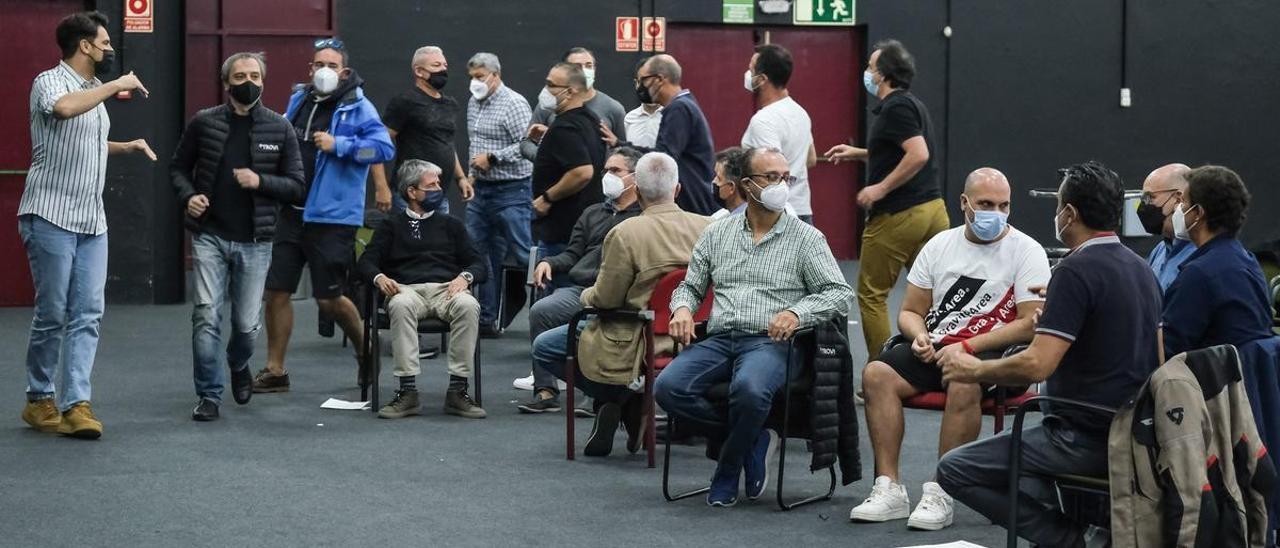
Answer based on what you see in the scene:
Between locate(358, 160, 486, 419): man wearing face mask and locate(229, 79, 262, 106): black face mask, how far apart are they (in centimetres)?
71

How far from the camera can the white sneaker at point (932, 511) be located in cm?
499

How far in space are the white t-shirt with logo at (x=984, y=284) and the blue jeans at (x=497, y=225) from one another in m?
3.73

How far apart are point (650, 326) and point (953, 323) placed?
103cm

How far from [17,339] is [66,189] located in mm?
3200

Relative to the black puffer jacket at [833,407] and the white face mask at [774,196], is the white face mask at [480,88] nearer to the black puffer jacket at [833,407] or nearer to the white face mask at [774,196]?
the white face mask at [774,196]

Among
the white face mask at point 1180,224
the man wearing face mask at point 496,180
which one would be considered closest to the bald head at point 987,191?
the white face mask at point 1180,224

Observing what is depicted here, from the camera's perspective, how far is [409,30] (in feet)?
38.3

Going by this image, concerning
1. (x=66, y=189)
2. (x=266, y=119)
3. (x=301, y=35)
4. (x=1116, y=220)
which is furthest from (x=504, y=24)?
(x=1116, y=220)

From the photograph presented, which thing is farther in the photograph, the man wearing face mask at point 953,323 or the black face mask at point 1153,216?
the black face mask at point 1153,216

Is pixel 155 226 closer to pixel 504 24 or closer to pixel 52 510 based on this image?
pixel 504 24

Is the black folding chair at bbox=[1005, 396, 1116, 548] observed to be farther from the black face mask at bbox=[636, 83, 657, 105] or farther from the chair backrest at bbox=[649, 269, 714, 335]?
the black face mask at bbox=[636, 83, 657, 105]

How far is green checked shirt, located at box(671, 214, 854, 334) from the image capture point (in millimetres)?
5383

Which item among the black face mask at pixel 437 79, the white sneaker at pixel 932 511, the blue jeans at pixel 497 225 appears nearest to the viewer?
the white sneaker at pixel 932 511

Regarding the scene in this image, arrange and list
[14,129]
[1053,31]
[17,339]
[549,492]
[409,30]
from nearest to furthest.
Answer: [549,492]
[17,339]
[14,129]
[409,30]
[1053,31]
